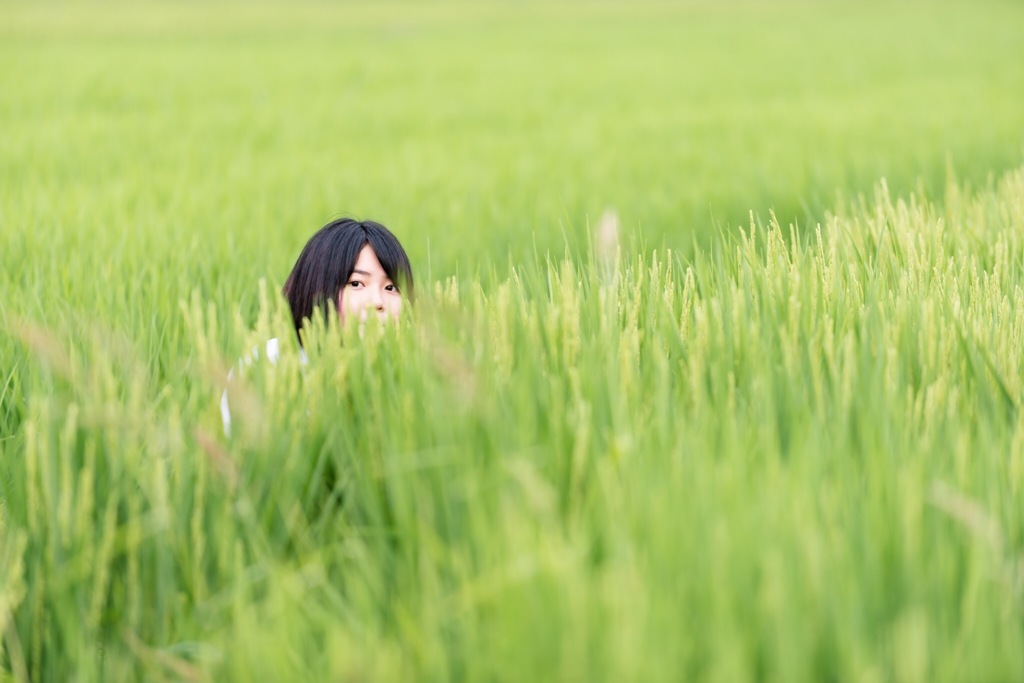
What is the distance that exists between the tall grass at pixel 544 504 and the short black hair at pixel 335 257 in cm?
50

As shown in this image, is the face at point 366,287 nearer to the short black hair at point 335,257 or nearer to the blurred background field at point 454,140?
the short black hair at point 335,257

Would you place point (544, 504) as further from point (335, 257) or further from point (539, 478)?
point (335, 257)

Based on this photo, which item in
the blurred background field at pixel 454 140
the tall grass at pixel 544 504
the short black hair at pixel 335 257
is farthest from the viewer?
the blurred background field at pixel 454 140

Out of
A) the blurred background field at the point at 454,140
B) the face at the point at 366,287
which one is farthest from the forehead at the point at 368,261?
the blurred background field at the point at 454,140

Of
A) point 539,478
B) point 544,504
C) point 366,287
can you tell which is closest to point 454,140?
point 366,287

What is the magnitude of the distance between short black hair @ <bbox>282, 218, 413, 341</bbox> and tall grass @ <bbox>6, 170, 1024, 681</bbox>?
50cm

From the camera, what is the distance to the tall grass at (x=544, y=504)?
987 mm

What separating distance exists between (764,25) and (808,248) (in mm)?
17526

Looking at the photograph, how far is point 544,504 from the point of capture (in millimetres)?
982

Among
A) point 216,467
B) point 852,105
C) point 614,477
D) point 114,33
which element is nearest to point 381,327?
point 216,467

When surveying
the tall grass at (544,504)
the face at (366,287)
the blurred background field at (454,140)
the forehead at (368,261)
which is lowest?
the tall grass at (544,504)

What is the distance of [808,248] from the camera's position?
7.18 feet

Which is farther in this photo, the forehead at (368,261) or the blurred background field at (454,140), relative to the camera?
the blurred background field at (454,140)

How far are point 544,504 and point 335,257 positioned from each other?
4.68 feet
